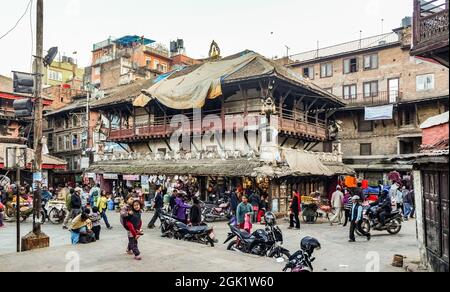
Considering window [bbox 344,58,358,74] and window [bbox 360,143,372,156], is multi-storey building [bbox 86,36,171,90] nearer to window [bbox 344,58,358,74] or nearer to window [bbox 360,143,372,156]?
window [bbox 344,58,358,74]

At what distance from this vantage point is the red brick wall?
28.9 feet

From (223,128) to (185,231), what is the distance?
12.1 m

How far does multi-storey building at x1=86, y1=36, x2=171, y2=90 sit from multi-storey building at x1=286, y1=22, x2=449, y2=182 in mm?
21257

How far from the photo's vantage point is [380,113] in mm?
35250

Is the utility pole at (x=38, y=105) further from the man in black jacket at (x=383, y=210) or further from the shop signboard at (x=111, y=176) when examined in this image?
the shop signboard at (x=111, y=176)

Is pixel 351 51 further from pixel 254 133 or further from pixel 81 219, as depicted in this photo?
pixel 81 219

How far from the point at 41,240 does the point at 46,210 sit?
855cm

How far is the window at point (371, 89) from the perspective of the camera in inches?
1498

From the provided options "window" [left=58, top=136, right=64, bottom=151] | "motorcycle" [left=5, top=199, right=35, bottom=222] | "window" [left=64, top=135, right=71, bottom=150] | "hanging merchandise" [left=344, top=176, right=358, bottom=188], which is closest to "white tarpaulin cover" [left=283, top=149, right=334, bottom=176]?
"hanging merchandise" [left=344, top=176, right=358, bottom=188]

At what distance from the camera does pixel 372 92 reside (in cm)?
3819

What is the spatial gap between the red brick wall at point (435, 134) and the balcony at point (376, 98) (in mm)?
27447

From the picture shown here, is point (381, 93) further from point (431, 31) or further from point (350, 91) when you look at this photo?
point (431, 31)

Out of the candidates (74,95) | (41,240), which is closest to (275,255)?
(41,240)

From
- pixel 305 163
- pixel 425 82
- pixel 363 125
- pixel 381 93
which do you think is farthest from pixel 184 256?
pixel 381 93
